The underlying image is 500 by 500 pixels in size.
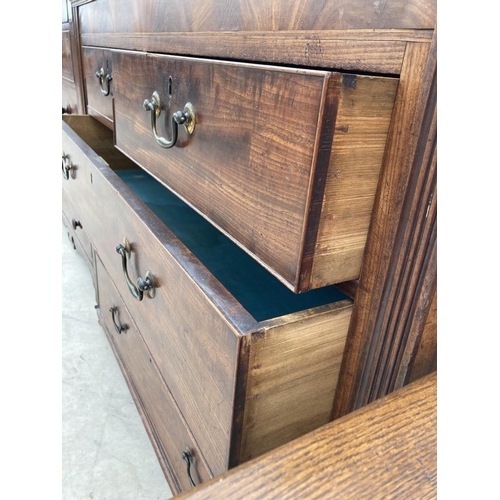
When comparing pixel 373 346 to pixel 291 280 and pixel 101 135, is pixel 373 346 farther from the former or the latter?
pixel 101 135

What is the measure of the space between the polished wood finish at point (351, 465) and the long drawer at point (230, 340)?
3.6 inches

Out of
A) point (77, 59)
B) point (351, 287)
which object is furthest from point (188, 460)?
point (77, 59)

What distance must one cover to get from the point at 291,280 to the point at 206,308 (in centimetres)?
9

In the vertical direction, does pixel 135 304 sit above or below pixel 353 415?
below

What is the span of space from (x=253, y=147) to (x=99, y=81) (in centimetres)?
68

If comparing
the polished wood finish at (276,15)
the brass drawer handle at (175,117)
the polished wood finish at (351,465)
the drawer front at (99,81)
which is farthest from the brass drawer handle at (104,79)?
the polished wood finish at (351,465)

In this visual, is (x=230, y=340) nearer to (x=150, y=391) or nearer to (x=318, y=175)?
(x=318, y=175)

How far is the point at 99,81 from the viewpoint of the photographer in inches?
34.9

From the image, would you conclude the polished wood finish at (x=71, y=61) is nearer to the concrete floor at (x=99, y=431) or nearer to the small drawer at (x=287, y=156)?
the concrete floor at (x=99, y=431)

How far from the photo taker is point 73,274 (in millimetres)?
1235

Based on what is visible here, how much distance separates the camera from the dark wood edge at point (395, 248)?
286mm

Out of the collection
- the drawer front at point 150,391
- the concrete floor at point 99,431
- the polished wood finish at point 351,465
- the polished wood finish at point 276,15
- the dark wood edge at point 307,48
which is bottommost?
the concrete floor at point 99,431

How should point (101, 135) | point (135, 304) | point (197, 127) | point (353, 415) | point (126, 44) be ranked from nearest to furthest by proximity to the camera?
point (353, 415) < point (197, 127) < point (135, 304) < point (126, 44) < point (101, 135)

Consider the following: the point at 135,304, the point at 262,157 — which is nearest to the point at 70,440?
the point at 135,304
